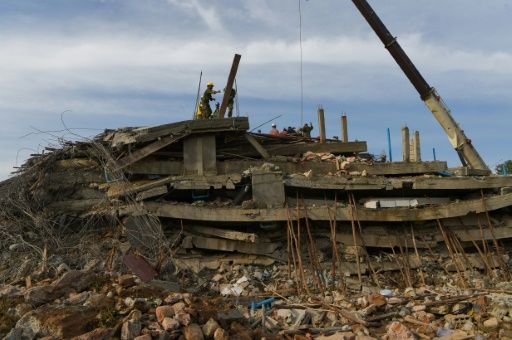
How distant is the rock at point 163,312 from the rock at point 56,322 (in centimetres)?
79

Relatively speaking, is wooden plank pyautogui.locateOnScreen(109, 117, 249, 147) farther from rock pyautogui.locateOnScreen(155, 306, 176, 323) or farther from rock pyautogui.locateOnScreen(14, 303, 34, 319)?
rock pyautogui.locateOnScreen(155, 306, 176, 323)

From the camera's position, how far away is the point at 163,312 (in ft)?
19.7

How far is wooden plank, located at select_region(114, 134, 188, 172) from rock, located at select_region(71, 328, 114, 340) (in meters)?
6.20

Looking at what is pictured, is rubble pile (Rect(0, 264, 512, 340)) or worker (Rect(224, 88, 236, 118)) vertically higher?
worker (Rect(224, 88, 236, 118))

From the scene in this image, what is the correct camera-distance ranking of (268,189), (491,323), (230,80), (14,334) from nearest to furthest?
(14,334), (491,323), (268,189), (230,80)

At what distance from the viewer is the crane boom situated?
15.4 meters

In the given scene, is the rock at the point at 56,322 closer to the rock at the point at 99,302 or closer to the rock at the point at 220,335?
the rock at the point at 99,302

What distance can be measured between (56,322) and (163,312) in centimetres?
128

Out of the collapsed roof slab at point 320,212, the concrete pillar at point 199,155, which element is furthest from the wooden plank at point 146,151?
the collapsed roof slab at point 320,212

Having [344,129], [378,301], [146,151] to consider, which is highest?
[344,129]

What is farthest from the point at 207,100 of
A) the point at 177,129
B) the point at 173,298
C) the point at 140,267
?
the point at 173,298

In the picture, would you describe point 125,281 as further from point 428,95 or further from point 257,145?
point 428,95

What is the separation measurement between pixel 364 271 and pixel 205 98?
645 cm

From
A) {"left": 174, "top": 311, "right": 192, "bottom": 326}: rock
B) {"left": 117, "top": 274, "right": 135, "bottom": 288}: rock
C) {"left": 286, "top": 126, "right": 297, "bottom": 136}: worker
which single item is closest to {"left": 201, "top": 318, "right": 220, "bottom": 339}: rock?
{"left": 174, "top": 311, "right": 192, "bottom": 326}: rock
